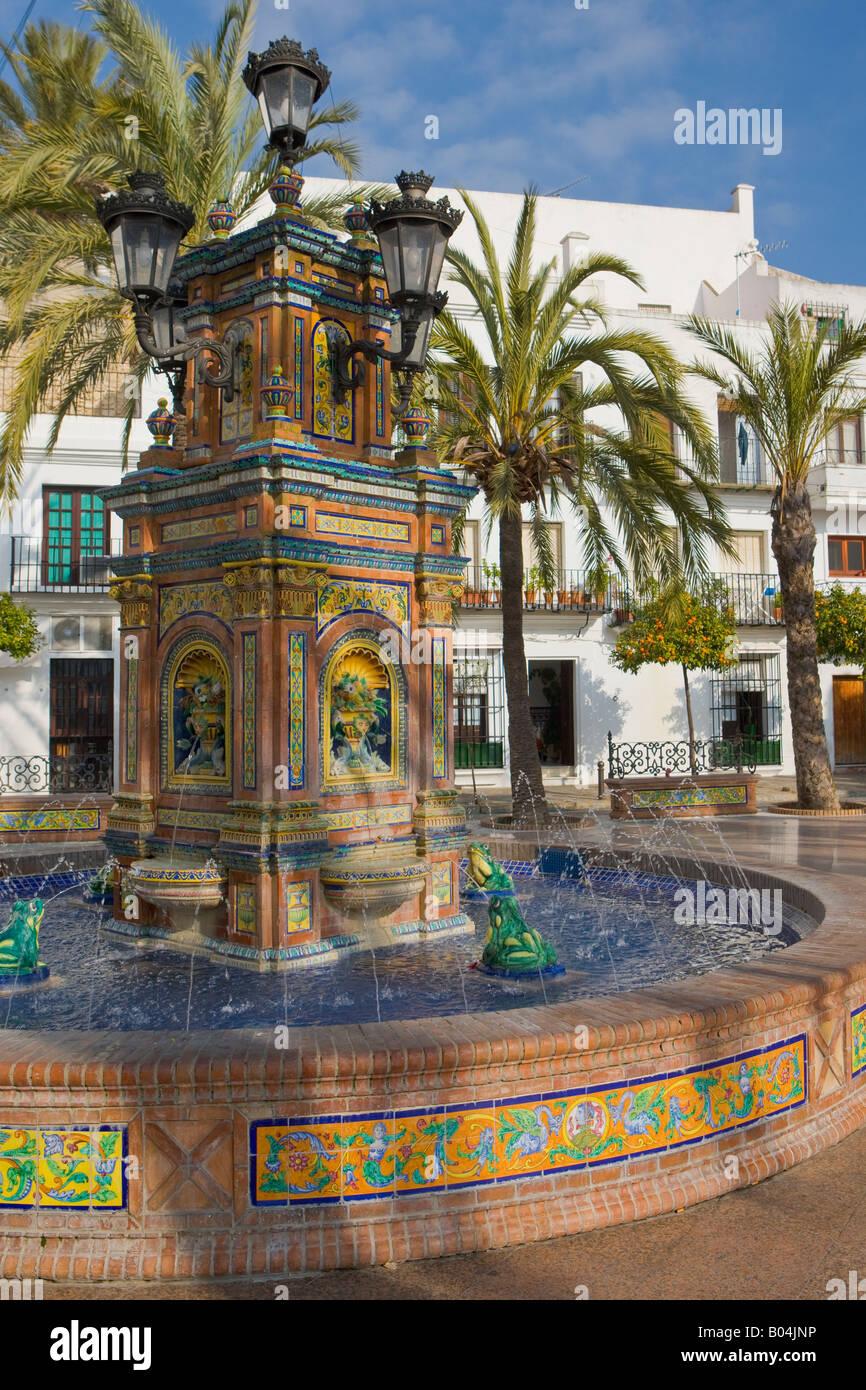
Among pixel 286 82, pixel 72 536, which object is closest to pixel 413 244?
pixel 286 82

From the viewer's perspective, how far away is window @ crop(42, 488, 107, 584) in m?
22.6

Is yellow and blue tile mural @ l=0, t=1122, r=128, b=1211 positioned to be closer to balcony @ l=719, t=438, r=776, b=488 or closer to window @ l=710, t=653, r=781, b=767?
window @ l=710, t=653, r=781, b=767

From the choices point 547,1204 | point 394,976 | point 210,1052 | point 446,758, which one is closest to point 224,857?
point 394,976

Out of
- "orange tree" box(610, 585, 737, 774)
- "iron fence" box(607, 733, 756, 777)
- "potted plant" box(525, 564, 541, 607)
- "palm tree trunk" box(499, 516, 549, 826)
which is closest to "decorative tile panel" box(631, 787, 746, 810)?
"palm tree trunk" box(499, 516, 549, 826)

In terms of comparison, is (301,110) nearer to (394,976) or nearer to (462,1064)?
(394,976)

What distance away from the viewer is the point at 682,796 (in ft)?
55.0

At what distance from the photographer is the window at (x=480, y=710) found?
25.4 metres

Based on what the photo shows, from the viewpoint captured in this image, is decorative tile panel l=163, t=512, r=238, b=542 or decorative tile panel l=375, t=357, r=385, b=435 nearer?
decorative tile panel l=163, t=512, r=238, b=542

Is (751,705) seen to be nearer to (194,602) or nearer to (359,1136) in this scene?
(194,602)

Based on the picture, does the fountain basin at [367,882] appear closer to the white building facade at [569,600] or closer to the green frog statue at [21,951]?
the green frog statue at [21,951]

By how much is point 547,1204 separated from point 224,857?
3443mm

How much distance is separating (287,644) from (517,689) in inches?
361

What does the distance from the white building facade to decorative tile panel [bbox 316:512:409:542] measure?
570 inches

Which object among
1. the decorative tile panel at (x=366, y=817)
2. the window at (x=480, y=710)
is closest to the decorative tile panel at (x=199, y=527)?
the decorative tile panel at (x=366, y=817)
